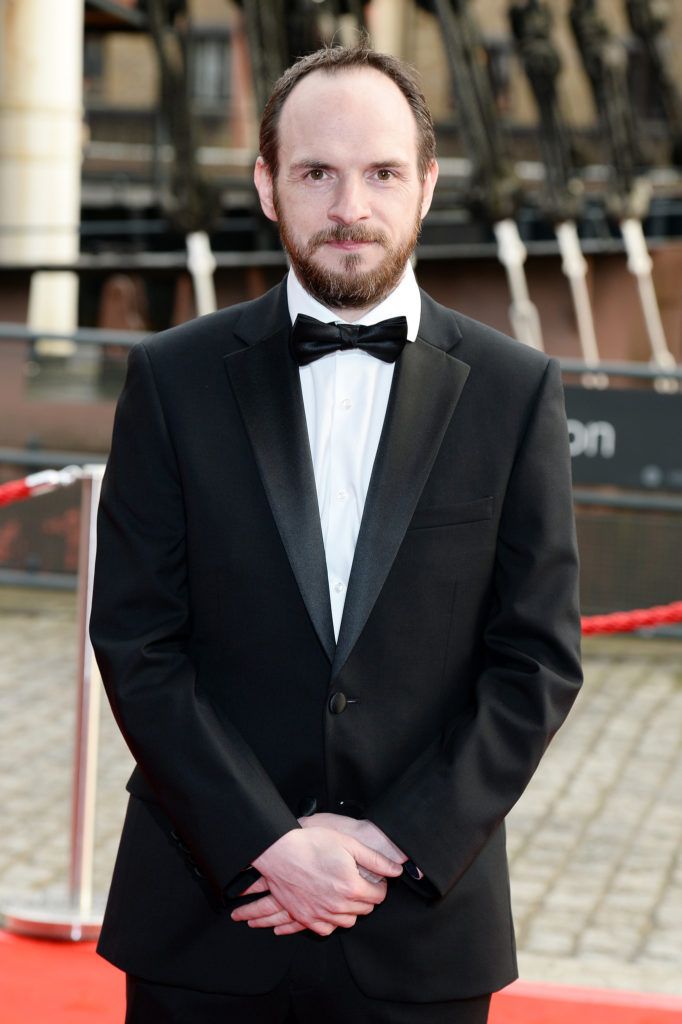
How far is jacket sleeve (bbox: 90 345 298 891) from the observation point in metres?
2.17

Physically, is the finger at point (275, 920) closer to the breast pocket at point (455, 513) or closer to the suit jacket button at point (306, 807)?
the suit jacket button at point (306, 807)

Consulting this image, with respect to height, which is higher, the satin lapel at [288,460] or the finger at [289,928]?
the satin lapel at [288,460]

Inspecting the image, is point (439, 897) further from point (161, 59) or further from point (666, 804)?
point (161, 59)

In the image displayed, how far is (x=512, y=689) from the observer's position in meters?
2.23

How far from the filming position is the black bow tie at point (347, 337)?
225 cm

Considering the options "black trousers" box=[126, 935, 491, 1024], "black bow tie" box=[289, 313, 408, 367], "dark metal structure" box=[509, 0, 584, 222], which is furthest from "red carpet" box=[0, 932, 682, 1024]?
"dark metal structure" box=[509, 0, 584, 222]

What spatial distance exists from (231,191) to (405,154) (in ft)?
71.3

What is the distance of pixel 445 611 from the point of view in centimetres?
226

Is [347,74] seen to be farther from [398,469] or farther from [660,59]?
[660,59]

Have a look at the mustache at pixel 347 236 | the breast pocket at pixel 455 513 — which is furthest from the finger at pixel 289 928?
the mustache at pixel 347 236

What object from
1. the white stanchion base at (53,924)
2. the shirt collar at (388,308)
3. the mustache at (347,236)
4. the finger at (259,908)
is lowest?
the white stanchion base at (53,924)

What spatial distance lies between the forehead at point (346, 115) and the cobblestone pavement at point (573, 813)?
2.84m

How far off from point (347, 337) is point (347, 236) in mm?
145

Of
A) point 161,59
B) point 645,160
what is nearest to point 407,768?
point 161,59
